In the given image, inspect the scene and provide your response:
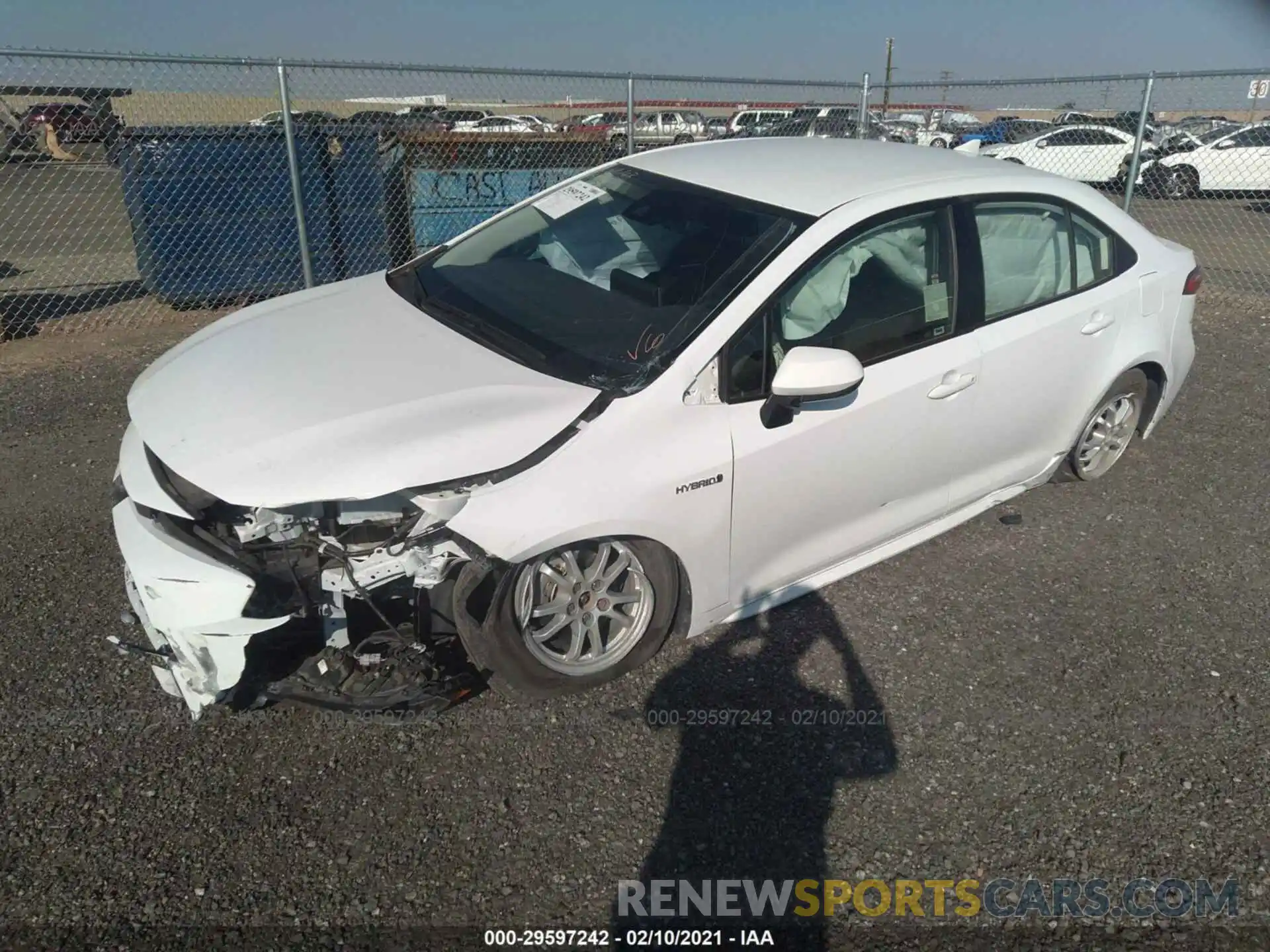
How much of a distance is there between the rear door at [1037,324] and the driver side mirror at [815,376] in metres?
0.90

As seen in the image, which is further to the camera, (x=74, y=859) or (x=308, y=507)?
(x=308, y=507)

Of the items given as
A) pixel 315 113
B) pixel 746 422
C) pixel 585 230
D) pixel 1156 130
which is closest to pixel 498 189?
pixel 315 113

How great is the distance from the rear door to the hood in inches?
68.5

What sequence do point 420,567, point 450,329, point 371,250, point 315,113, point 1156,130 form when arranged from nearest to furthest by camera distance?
1. point 420,567
2. point 450,329
3. point 371,250
4. point 315,113
5. point 1156,130

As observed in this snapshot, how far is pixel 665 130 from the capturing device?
1428 centimetres

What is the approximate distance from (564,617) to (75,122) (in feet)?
24.6

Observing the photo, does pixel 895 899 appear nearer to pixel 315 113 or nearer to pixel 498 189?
pixel 498 189

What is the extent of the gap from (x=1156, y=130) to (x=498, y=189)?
45.6ft

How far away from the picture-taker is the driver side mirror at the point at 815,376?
2785 mm

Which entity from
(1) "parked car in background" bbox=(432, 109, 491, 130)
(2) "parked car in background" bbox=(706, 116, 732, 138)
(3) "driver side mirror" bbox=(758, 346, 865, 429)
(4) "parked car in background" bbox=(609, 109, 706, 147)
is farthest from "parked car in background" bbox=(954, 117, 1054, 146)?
(3) "driver side mirror" bbox=(758, 346, 865, 429)

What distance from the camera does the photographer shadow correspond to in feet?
7.99

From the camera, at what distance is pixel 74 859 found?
2406 millimetres

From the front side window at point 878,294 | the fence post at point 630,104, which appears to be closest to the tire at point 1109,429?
the front side window at point 878,294

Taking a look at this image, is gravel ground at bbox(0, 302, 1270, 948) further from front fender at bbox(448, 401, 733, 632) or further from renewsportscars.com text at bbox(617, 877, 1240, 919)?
front fender at bbox(448, 401, 733, 632)
